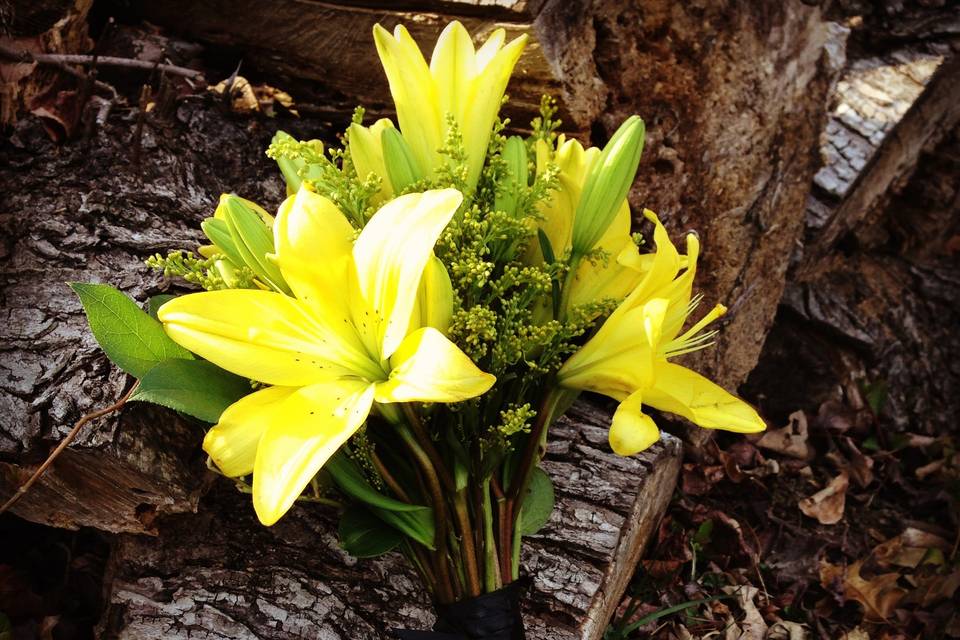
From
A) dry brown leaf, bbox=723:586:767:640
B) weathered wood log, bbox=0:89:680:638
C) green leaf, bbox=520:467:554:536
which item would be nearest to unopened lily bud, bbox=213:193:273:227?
weathered wood log, bbox=0:89:680:638

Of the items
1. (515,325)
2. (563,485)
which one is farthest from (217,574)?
(515,325)

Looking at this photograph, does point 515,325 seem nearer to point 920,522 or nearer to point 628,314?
point 628,314

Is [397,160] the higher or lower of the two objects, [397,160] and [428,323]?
the higher

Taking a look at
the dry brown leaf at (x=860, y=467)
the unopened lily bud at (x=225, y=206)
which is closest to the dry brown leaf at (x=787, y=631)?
the dry brown leaf at (x=860, y=467)

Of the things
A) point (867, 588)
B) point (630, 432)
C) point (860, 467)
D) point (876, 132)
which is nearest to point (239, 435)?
point (630, 432)

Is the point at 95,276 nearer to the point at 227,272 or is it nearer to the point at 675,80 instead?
the point at 227,272

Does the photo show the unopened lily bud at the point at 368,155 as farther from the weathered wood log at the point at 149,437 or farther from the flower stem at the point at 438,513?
the weathered wood log at the point at 149,437
